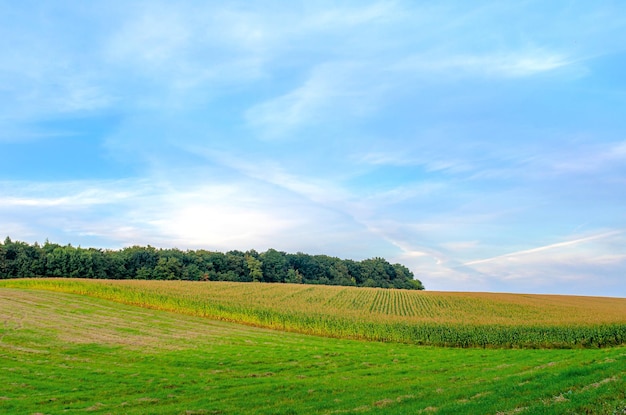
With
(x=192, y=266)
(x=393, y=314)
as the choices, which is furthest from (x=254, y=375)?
(x=192, y=266)

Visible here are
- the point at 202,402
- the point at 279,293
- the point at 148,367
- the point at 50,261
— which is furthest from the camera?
the point at 50,261

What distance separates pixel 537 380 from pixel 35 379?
74.6 feet

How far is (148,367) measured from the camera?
86.8 feet

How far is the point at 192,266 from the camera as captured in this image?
12300cm

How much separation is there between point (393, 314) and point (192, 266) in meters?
78.7

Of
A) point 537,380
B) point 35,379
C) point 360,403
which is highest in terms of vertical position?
point 537,380

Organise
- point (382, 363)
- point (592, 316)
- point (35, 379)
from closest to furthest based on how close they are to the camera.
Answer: point (35, 379), point (382, 363), point (592, 316)

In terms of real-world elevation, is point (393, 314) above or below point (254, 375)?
above

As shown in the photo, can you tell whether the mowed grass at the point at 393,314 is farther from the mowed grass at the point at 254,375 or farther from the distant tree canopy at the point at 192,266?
the distant tree canopy at the point at 192,266

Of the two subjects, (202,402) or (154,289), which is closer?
(202,402)

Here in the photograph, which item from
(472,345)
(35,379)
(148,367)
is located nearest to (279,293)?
(472,345)

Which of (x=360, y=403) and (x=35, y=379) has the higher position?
(x=360, y=403)

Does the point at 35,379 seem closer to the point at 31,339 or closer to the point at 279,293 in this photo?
the point at 31,339

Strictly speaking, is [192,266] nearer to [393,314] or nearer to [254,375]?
[393,314]
